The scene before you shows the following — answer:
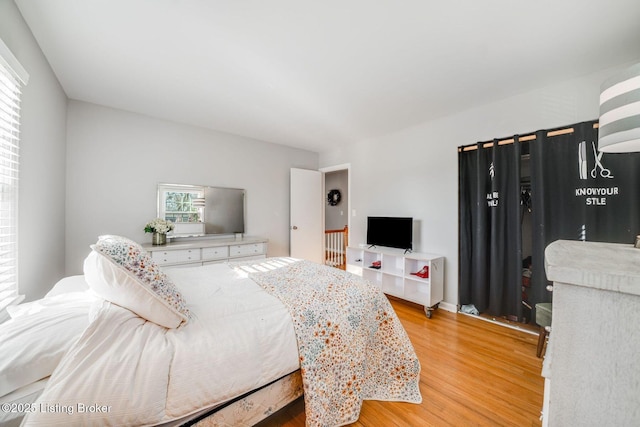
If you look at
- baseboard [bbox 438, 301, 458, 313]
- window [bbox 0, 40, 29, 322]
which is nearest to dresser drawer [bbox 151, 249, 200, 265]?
window [bbox 0, 40, 29, 322]

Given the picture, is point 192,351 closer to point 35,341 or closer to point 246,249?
point 35,341

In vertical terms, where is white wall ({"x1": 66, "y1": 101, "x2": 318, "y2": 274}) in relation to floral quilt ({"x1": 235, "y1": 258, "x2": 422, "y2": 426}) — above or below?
above

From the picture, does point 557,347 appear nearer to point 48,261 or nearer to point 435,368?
point 435,368

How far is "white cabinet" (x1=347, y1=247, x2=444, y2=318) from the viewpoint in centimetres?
299

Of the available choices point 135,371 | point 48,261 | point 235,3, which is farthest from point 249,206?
point 135,371

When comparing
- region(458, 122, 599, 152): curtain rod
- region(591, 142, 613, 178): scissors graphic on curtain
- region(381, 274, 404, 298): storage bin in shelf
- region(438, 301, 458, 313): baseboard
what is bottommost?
region(438, 301, 458, 313): baseboard

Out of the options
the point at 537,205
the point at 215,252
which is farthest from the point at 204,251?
the point at 537,205

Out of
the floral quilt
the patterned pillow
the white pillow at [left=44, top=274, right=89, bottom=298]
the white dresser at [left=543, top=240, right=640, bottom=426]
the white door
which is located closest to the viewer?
the white dresser at [left=543, top=240, right=640, bottom=426]

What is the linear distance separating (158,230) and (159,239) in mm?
119

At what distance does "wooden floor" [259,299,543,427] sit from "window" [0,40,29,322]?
1811mm

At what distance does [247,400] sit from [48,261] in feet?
8.12

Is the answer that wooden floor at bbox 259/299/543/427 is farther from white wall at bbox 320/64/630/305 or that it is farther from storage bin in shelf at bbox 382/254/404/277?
storage bin in shelf at bbox 382/254/404/277

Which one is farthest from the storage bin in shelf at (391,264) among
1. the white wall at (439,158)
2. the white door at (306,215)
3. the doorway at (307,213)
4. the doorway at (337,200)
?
the doorway at (337,200)

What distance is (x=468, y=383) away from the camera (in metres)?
1.79
